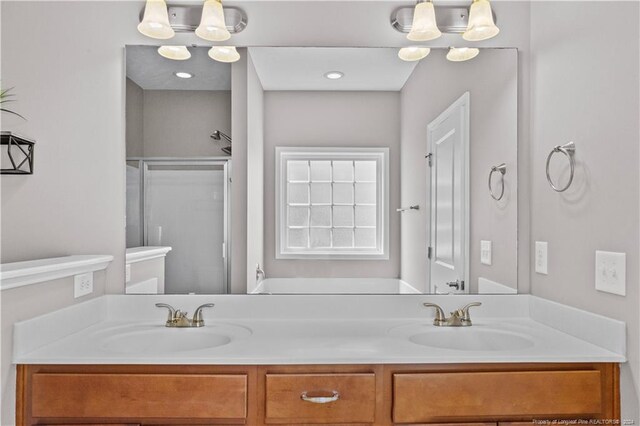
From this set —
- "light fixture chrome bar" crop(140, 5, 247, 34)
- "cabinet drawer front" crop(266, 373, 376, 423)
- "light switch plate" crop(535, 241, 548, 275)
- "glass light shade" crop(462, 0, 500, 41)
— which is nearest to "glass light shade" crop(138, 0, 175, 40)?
"light fixture chrome bar" crop(140, 5, 247, 34)

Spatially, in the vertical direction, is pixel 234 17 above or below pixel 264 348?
above

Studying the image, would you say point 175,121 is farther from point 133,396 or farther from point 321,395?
point 321,395

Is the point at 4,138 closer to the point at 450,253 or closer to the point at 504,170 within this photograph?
the point at 450,253

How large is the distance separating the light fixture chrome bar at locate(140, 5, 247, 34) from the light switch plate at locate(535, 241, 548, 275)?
1485 millimetres

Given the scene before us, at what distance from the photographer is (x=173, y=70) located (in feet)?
6.22

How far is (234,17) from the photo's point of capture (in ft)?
6.12

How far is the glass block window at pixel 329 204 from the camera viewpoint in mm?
1909

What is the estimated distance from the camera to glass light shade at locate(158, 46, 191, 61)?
1.88m

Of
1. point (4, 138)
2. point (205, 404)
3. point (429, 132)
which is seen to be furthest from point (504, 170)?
point (4, 138)

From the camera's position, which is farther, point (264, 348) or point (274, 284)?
point (274, 284)

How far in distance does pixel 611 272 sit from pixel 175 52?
176 cm

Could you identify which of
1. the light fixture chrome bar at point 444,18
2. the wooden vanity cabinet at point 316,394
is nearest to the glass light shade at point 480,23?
the light fixture chrome bar at point 444,18

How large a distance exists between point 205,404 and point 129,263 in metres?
0.80

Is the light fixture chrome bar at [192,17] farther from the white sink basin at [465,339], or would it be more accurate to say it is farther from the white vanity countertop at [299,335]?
the white sink basin at [465,339]
